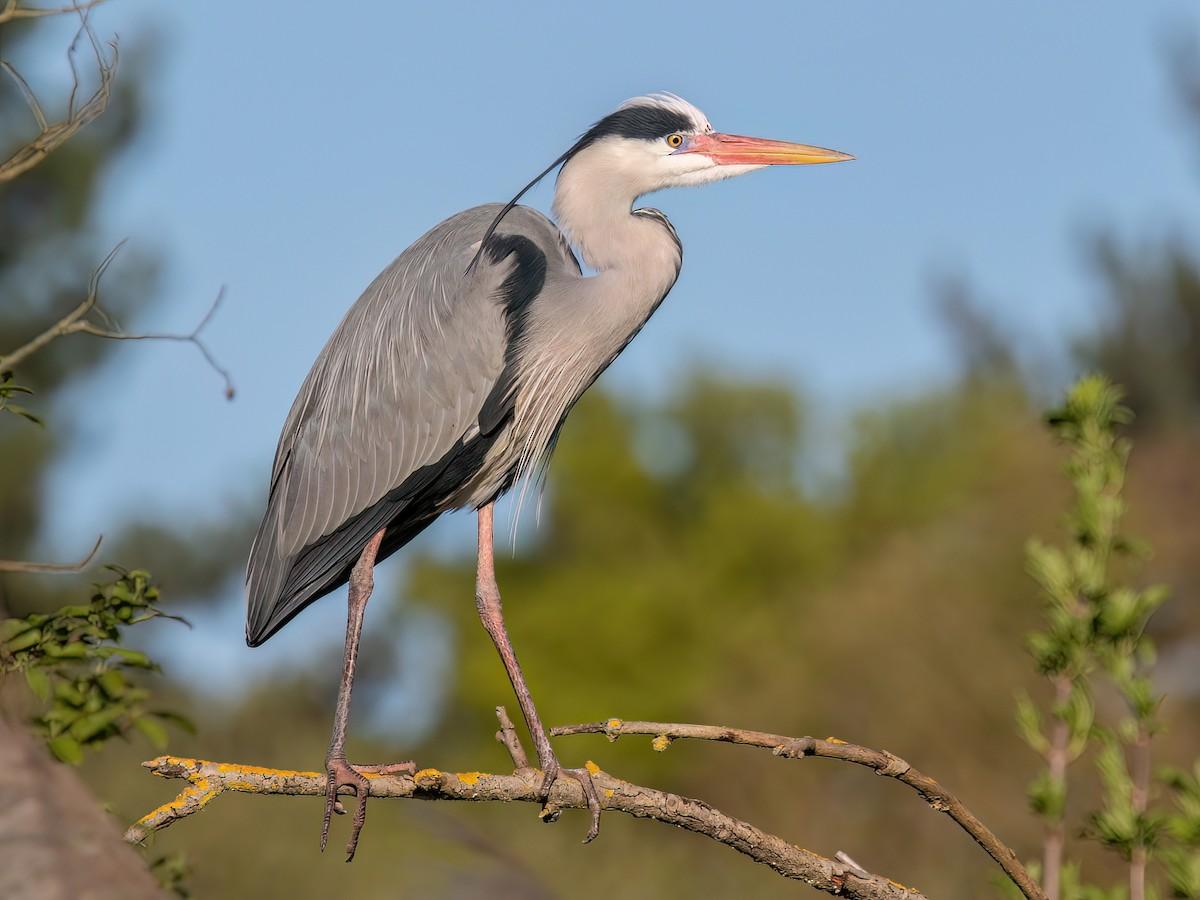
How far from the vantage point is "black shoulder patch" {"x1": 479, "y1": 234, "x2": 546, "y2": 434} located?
4742mm

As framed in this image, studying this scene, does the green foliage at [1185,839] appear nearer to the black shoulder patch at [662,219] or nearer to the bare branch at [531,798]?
the bare branch at [531,798]

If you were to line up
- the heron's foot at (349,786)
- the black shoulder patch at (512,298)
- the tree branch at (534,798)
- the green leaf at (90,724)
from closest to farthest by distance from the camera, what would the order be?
the tree branch at (534,798) < the green leaf at (90,724) < the heron's foot at (349,786) < the black shoulder patch at (512,298)

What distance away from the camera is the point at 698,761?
3062cm

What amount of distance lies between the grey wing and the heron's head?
0.32 meters

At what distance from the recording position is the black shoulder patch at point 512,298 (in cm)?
474

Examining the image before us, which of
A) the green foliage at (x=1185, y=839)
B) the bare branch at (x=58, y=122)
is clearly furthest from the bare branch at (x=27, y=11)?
the green foliage at (x=1185, y=839)

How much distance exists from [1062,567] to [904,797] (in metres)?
20.7

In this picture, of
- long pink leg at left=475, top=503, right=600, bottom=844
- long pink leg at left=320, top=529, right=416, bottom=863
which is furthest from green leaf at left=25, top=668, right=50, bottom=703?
long pink leg at left=475, top=503, right=600, bottom=844

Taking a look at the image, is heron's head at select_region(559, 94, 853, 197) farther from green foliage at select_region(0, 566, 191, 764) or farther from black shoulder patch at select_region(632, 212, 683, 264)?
green foliage at select_region(0, 566, 191, 764)

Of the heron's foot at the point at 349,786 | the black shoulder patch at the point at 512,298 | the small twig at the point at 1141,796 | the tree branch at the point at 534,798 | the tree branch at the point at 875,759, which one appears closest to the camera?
the tree branch at the point at 875,759

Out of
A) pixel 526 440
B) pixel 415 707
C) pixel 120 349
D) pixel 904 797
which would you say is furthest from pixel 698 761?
pixel 526 440

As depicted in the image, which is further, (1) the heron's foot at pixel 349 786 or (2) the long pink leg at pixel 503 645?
(2) the long pink leg at pixel 503 645

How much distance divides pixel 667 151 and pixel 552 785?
2488mm

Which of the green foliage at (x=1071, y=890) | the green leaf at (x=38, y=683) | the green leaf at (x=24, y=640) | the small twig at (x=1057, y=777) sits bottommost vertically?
the green foliage at (x=1071, y=890)
